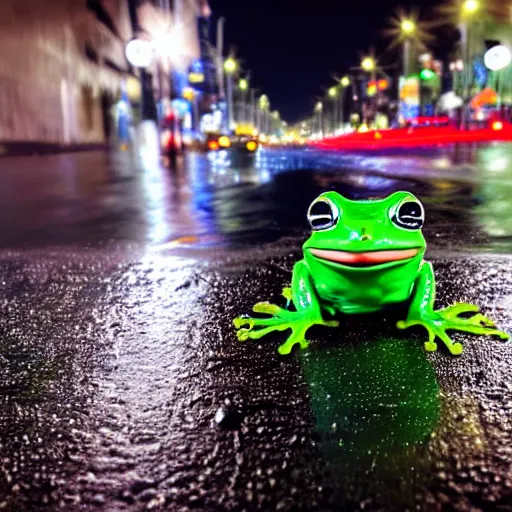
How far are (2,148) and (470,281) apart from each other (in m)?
20.2

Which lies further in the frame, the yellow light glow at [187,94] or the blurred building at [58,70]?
the yellow light glow at [187,94]

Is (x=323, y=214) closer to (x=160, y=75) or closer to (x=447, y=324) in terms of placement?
(x=447, y=324)

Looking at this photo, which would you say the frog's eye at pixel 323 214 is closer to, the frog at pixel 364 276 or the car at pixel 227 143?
the frog at pixel 364 276

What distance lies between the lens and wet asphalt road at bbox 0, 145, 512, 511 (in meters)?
1.69

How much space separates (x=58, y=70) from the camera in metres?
26.5

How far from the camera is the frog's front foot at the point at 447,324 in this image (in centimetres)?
275

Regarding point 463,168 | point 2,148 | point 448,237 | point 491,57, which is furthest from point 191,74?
point 448,237

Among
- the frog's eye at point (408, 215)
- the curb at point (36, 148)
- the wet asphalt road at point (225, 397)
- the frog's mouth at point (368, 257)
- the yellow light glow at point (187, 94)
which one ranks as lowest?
the wet asphalt road at point (225, 397)

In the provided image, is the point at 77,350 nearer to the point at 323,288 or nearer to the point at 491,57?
the point at 323,288

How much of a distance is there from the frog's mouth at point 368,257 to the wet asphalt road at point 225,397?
1.51 ft

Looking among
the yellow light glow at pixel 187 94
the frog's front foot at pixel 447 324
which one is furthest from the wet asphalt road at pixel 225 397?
the yellow light glow at pixel 187 94

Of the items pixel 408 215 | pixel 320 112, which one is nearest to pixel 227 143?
pixel 408 215

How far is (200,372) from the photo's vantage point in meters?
2.58

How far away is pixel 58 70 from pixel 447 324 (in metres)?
27.2
